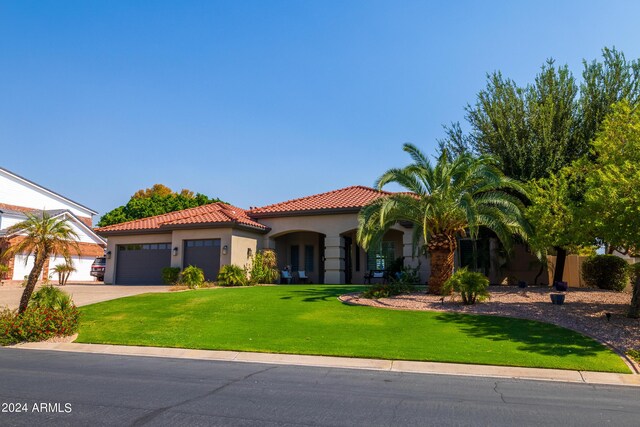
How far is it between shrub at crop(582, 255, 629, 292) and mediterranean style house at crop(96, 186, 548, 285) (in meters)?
2.70

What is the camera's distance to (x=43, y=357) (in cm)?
1073

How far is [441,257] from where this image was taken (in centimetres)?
1788

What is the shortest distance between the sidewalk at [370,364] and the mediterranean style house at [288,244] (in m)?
12.7

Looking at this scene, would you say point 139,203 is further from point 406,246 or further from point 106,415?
point 106,415

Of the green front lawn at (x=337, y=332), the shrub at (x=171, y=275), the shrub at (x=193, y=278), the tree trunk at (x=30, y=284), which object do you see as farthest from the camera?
the shrub at (x=171, y=275)

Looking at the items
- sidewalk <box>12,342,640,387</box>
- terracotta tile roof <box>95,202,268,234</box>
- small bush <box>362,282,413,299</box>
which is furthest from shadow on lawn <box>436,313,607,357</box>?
terracotta tile roof <box>95,202,268,234</box>

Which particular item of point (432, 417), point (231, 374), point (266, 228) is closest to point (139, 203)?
point (266, 228)

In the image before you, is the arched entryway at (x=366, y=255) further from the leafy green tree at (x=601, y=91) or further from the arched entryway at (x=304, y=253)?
the leafy green tree at (x=601, y=91)

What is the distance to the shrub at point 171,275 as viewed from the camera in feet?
84.1

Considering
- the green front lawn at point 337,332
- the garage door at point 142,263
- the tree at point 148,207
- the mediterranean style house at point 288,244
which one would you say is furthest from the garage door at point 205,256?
the tree at point 148,207

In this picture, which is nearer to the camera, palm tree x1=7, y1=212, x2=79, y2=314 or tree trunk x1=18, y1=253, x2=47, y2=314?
tree trunk x1=18, y1=253, x2=47, y2=314

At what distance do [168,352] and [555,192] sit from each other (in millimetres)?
15128

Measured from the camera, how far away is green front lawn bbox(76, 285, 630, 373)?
1045cm

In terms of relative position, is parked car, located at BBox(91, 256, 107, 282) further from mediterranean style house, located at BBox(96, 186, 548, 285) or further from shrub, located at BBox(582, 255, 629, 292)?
shrub, located at BBox(582, 255, 629, 292)
